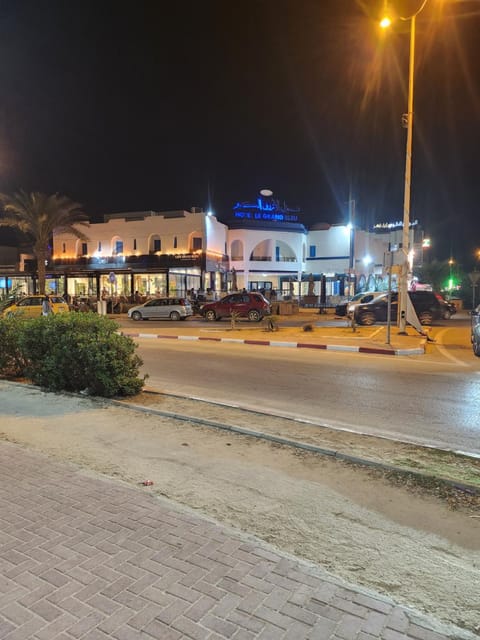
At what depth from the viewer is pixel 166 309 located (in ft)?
87.3

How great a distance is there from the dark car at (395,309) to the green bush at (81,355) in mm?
16126

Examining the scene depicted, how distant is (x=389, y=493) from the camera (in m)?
4.00

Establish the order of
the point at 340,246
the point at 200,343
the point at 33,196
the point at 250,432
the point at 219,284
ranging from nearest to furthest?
the point at 250,432 < the point at 200,343 < the point at 33,196 < the point at 219,284 < the point at 340,246

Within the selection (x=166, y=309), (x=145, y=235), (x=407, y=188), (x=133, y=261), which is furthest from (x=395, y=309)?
(x=145, y=235)

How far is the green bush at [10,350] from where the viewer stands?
28.3ft

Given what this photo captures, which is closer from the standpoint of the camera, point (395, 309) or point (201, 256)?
point (395, 309)

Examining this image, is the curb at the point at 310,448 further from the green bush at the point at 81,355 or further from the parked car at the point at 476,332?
the parked car at the point at 476,332

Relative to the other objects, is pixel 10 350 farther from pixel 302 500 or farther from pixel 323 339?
pixel 323 339

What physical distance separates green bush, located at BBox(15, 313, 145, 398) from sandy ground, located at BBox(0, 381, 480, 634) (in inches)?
42.8

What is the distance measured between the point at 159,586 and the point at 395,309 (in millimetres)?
21349

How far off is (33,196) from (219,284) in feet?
62.3

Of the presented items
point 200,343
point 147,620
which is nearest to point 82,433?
point 147,620

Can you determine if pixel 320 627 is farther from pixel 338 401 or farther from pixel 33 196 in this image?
pixel 33 196

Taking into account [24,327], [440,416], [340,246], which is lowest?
[440,416]
